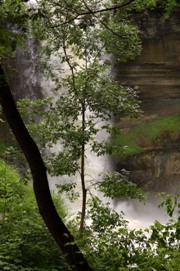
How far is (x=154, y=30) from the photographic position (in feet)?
54.6

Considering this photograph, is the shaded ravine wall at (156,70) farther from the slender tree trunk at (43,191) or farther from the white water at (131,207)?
the slender tree trunk at (43,191)

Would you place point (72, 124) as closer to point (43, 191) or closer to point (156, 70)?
point (43, 191)

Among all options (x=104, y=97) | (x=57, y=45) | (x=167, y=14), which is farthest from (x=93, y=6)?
(x=167, y=14)

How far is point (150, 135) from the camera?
628 inches

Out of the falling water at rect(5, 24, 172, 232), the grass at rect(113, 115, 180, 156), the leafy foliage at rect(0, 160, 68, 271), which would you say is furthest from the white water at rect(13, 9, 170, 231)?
the leafy foliage at rect(0, 160, 68, 271)

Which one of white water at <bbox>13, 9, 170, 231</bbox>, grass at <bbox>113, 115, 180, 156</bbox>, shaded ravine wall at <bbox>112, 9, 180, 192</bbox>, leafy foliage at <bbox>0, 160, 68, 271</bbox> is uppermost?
shaded ravine wall at <bbox>112, 9, 180, 192</bbox>

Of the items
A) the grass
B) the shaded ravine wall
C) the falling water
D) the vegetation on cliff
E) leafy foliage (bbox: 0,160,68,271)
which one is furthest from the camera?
the shaded ravine wall

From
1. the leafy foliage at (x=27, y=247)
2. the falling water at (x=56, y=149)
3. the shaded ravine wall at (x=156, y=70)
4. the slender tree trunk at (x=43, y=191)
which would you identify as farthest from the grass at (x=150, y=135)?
the slender tree trunk at (x=43, y=191)

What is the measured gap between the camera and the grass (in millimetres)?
15836

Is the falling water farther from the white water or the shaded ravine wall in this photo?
the shaded ravine wall

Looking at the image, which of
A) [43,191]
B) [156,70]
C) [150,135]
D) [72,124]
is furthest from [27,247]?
[156,70]

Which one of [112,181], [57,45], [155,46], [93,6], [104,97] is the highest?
[155,46]

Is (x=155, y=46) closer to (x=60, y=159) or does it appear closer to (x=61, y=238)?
(x=60, y=159)

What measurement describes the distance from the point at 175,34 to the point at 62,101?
994cm
